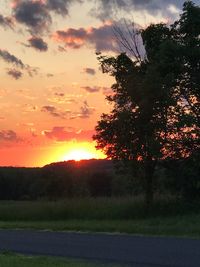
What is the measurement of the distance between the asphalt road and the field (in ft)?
7.34

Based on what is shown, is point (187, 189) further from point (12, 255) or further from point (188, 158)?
point (12, 255)

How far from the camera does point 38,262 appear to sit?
1267 cm

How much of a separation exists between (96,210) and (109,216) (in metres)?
1.57

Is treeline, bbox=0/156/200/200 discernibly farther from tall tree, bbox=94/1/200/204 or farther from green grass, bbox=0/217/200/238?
green grass, bbox=0/217/200/238

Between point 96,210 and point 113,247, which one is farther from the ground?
point 96,210

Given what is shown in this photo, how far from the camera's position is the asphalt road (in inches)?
514

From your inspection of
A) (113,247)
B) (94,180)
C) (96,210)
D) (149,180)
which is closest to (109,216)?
(96,210)

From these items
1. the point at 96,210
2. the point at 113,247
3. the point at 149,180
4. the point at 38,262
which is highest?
the point at 149,180

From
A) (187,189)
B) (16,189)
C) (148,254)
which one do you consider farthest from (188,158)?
(16,189)

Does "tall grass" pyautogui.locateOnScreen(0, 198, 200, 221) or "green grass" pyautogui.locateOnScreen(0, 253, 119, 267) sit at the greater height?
"tall grass" pyautogui.locateOnScreen(0, 198, 200, 221)

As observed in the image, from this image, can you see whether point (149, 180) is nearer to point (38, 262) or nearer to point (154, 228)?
point (154, 228)

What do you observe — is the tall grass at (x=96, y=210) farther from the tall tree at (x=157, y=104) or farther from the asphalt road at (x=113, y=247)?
the asphalt road at (x=113, y=247)

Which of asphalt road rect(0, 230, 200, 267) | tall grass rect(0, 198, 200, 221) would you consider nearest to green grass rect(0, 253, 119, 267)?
asphalt road rect(0, 230, 200, 267)

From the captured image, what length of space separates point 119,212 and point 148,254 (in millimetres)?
14703
